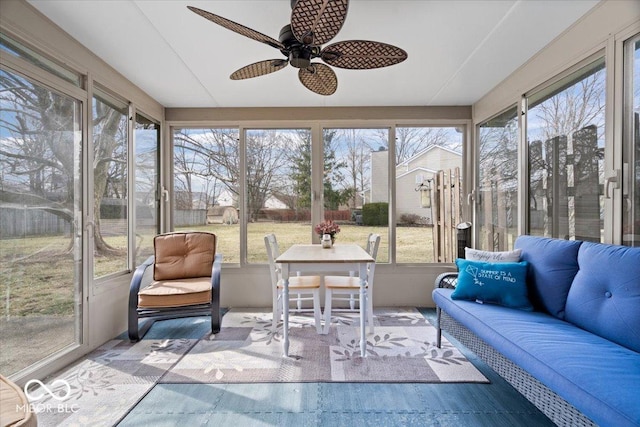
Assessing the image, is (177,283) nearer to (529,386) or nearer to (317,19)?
(317,19)

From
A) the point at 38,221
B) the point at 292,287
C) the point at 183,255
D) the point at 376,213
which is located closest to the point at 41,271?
the point at 38,221

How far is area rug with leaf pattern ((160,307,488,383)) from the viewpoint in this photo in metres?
2.30

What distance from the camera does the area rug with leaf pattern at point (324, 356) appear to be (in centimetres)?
230

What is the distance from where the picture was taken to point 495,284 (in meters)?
2.25

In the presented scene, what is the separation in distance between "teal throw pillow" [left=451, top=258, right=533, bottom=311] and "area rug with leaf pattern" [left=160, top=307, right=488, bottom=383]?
58 cm

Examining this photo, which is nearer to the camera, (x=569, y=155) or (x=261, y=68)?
(x=261, y=68)

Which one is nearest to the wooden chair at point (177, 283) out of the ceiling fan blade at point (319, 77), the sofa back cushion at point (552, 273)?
the ceiling fan blade at point (319, 77)

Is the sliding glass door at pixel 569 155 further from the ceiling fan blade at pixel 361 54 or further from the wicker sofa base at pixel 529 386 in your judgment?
the ceiling fan blade at pixel 361 54

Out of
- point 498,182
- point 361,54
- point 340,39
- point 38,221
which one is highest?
point 340,39

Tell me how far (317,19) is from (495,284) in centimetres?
206

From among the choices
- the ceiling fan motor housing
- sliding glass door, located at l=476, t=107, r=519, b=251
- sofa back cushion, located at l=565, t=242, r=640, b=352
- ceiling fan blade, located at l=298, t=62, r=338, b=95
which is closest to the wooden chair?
ceiling fan blade, located at l=298, t=62, r=338, b=95

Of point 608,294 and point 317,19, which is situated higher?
point 317,19

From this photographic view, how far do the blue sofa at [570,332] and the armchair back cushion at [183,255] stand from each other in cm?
253

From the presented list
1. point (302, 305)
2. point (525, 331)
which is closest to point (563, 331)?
point (525, 331)
